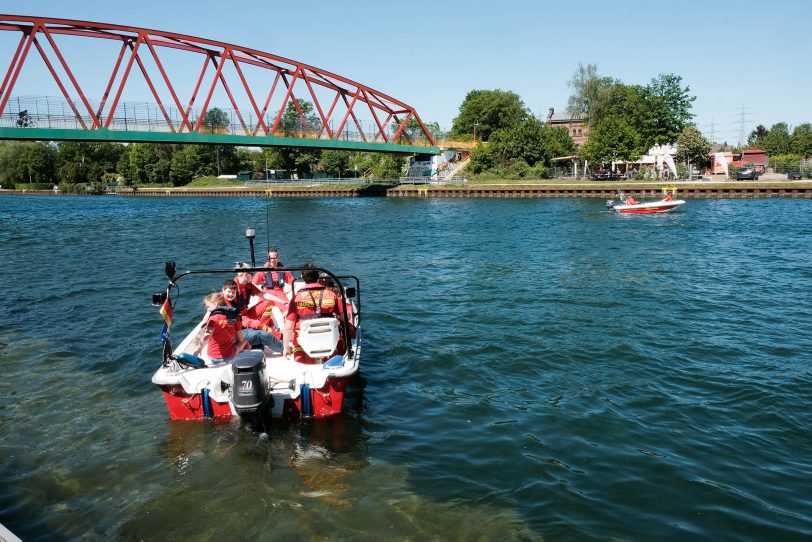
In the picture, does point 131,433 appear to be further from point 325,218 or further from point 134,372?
point 325,218

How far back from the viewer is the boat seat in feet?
31.8

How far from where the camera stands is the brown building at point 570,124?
143m

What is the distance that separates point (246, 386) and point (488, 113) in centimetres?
11306

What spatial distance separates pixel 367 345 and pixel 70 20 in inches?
2328

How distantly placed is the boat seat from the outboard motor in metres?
1.36

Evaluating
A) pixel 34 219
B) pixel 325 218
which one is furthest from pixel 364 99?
pixel 34 219

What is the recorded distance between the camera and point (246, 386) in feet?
27.5

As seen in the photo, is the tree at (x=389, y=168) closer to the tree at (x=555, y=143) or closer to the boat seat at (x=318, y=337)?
the tree at (x=555, y=143)

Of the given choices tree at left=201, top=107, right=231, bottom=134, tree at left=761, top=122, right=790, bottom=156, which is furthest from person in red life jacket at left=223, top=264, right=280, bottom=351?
tree at left=761, top=122, right=790, bottom=156

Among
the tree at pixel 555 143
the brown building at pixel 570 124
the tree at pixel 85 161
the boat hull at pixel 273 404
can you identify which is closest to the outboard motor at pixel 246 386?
the boat hull at pixel 273 404

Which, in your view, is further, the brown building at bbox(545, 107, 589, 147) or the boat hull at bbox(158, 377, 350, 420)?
the brown building at bbox(545, 107, 589, 147)

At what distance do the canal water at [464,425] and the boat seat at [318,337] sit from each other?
112 centimetres

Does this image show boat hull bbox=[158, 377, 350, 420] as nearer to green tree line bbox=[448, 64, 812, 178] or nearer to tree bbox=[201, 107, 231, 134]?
tree bbox=[201, 107, 231, 134]

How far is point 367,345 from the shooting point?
14258 mm
